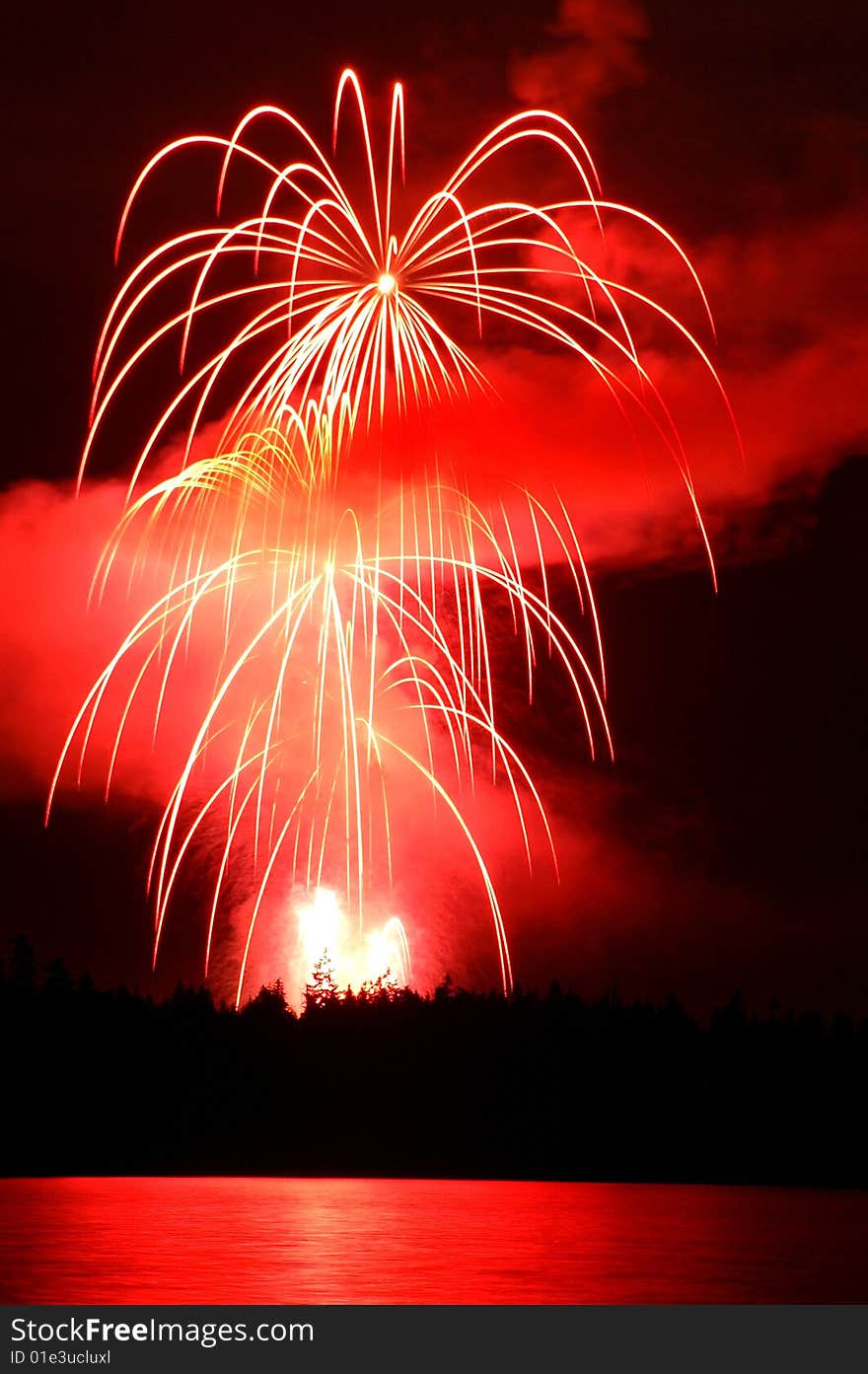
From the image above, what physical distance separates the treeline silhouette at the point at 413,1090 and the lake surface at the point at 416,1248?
23986 mm

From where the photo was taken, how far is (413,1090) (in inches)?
4183

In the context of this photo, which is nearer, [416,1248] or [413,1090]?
[416,1248]

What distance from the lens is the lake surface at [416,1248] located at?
37.3 m

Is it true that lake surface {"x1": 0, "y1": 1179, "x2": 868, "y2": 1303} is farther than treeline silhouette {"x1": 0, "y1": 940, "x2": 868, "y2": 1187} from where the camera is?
No

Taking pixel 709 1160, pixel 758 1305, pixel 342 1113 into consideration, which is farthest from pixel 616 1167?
pixel 758 1305

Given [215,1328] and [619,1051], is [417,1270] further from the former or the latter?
[619,1051]

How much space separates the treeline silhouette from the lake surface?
2399 cm

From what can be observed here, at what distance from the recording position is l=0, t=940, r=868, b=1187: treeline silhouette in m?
101

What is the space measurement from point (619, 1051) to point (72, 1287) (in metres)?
78.7

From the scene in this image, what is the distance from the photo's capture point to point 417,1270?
1612 inches

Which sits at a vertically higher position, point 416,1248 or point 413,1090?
point 413,1090

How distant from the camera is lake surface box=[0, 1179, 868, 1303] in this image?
37281 millimetres

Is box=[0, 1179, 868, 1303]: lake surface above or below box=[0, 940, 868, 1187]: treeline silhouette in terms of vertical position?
below

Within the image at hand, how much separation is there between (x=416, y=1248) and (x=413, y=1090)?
6010 centimetres
